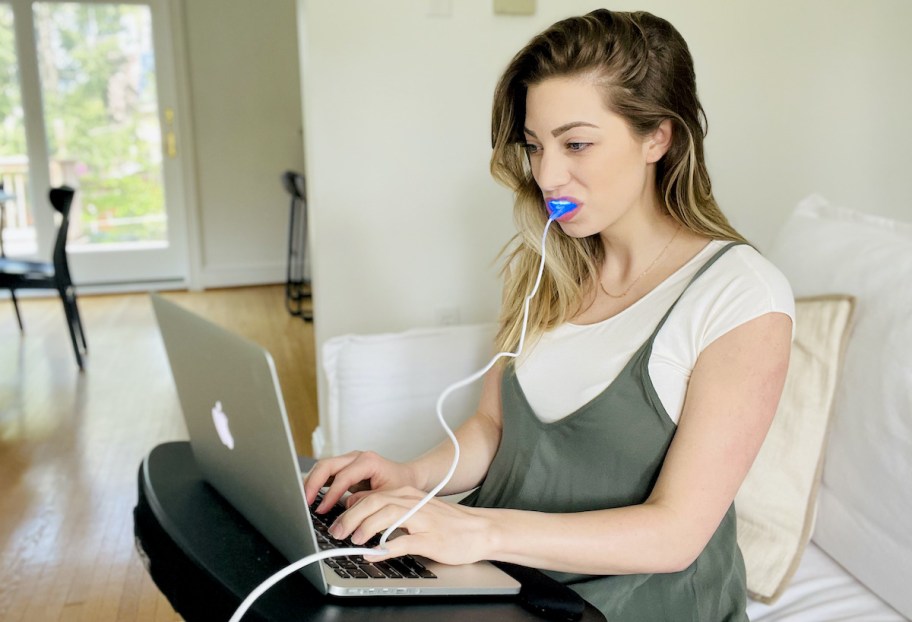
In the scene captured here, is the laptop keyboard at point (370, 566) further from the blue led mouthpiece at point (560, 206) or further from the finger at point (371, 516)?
the blue led mouthpiece at point (560, 206)

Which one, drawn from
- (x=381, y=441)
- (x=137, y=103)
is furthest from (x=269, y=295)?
(x=381, y=441)

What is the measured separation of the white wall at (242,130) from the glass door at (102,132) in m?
0.17

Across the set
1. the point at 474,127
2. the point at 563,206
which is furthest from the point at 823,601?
the point at 474,127

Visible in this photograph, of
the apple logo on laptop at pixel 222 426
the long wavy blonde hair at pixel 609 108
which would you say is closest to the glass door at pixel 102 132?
the long wavy blonde hair at pixel 609 108

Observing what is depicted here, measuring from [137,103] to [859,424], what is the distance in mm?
4872

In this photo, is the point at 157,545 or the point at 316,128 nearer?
the point at 157,545

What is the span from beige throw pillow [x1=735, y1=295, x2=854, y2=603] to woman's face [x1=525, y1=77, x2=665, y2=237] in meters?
0.46

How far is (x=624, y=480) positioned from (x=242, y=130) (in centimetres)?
478

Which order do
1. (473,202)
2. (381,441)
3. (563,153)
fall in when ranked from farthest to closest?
1. (473,202)
2. (381,441)
3. (563,153)

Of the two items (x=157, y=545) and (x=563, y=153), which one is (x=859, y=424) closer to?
(x=563, y=153)

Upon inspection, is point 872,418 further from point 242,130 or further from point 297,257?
point 242,130

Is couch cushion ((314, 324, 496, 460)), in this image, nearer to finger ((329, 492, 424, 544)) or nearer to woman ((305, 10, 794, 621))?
woman ((305, 10, 794, 621))

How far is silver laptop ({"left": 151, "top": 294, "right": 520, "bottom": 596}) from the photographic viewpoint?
798 millimetres

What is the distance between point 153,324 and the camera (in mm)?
4641
